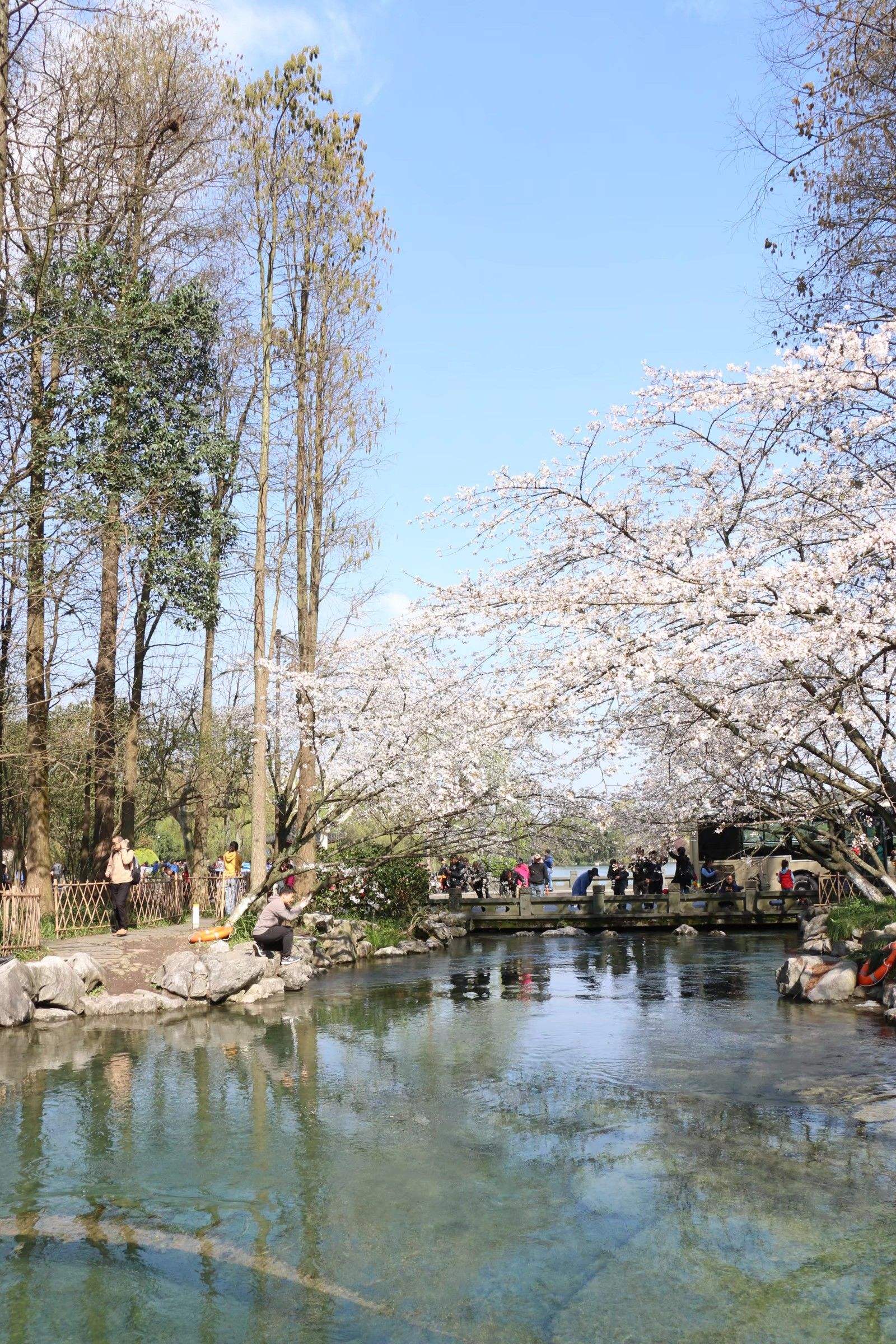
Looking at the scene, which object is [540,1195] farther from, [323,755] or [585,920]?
[585,920]

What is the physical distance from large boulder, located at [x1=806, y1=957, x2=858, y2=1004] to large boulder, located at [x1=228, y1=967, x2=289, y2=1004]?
22.8 ft

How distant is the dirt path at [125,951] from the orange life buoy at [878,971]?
30.4 ft

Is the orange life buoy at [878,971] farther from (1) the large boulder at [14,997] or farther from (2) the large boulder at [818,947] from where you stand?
(1) the large boulder at [14,997]

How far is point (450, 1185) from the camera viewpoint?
6672mm

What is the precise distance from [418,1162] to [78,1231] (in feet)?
7.04

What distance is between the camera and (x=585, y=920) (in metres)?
28.7

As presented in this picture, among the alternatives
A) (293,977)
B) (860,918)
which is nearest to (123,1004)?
(293,977)

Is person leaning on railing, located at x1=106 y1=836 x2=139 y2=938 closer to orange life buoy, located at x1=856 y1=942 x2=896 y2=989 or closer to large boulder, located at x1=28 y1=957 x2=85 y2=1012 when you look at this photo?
large boulder, located at x1=28 y1=957 x2=85 y2=1012

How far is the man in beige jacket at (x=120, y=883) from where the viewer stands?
698 inches

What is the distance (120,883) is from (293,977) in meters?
3.70

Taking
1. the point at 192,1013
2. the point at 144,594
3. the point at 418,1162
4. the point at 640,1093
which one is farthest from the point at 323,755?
the point at 418,1162

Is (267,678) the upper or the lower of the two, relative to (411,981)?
upper

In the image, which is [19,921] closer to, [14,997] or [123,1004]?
[123,1004]

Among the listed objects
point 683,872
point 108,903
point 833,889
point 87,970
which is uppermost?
point 683,872
